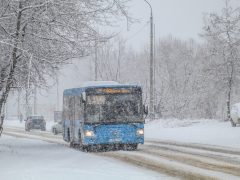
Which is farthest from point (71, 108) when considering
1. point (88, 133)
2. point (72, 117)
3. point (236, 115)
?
point (236, 115)

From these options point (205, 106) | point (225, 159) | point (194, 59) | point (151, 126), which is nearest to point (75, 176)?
point (225, 159)

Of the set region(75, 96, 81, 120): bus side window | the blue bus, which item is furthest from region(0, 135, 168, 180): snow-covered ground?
region(75, 96, 81, 120): bus side window

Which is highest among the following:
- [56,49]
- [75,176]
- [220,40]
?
[220,40]

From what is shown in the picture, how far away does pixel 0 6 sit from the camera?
63.7 feet

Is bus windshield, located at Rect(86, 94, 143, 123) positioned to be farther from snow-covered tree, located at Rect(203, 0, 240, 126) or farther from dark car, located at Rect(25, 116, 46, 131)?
dark car, located at Rect(25, 116, 46, 131)

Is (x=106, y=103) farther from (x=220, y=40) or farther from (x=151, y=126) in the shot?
(x=220, y=40)

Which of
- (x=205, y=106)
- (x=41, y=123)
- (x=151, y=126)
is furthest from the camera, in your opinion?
(x=205, y=106)

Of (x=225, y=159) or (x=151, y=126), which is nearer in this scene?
(x=225, y=159)

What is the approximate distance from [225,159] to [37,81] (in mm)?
8200

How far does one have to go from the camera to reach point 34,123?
61.0 metres

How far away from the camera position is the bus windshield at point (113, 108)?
961 inches

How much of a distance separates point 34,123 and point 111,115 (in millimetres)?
37414

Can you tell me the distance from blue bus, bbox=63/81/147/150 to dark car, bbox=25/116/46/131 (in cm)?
3616

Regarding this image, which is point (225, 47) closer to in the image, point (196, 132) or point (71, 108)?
point (196, 132)
